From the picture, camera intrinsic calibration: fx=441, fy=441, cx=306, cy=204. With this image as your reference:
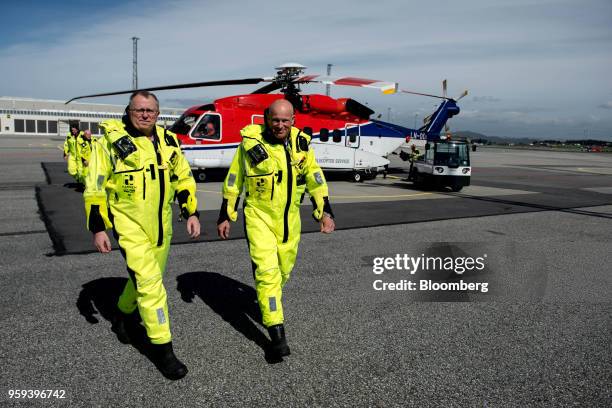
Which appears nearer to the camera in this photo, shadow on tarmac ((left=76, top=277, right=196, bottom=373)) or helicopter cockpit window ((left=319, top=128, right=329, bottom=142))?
shadow on tarmac ((left=76, top=277, right=196, bottom=373))

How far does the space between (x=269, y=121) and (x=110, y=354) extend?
Result: 2.22 meters

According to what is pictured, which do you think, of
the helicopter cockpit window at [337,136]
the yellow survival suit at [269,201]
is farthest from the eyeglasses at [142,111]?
the helicopter cockpit window at [337,136]

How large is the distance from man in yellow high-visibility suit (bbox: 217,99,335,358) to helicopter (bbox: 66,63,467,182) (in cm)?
670

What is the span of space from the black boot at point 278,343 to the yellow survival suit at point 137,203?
0.79 m

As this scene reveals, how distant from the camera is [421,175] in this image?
50.4ft

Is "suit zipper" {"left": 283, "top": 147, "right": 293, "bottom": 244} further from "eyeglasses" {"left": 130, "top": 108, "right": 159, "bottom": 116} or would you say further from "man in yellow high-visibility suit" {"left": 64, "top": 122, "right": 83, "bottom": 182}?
"man in yellow high-visibility suit" {"left": 64, "top": 122, "right": 83, "bottom": 182}

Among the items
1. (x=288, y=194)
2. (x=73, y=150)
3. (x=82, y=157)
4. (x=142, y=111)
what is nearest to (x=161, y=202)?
(x=142, y=111)

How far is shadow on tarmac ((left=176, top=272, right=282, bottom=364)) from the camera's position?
12.7ft

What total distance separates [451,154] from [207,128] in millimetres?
8184

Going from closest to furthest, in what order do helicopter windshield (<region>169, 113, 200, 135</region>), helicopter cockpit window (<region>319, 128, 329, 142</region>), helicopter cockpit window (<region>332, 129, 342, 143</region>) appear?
1. helicopter windshield (<region>169, 113, 200, 135</region>)
2. helicopter cockpit window (<region>319, 128, 329, 142</region>)
3. helicopter cockpit window (<region>332, 129, 342, 143</region>)

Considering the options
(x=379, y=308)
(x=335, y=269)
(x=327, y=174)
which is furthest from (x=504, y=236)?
(x=327, y=174)

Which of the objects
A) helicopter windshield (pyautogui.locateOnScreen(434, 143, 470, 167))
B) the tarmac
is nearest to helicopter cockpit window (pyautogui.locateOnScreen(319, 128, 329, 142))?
helicopter windshield (pyautogui.locateOnScreen(434, 143, 470, 167))

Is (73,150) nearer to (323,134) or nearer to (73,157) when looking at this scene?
(73,157)

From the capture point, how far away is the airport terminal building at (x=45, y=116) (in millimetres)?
72713
